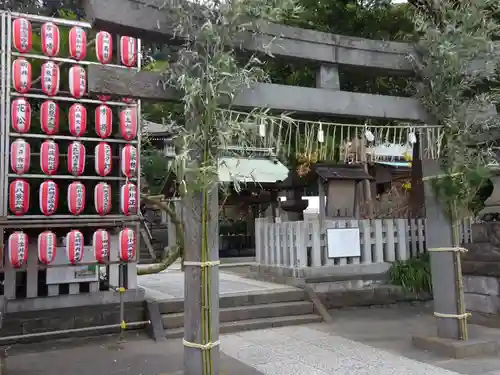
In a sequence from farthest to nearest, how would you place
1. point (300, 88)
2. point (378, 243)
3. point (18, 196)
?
point (378, 243), point (18, 196), point (300, 88)

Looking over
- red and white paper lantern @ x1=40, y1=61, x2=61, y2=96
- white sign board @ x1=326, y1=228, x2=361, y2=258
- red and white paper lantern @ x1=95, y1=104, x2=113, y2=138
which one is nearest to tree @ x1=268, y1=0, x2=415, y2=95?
white sign board @ x1=326, y1=228, x2=361, y2=258

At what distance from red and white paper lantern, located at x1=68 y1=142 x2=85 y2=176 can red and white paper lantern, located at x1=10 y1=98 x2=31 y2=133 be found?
76 centimetres

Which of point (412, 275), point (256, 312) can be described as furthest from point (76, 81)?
point (412, 275)

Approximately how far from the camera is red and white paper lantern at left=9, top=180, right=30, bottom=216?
732 centimetres

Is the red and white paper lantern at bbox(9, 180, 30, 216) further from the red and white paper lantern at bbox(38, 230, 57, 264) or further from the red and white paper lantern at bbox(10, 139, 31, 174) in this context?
the red and white paper lantern at bbox(38, 230, 57, 264)

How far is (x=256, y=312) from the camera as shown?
8.46 metres

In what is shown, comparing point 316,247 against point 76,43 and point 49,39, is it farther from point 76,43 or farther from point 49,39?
point 49,39

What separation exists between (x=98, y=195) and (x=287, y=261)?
468cm

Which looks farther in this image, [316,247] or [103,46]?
[316,247]

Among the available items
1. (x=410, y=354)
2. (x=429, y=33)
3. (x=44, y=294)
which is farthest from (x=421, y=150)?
(x=44, y=294)

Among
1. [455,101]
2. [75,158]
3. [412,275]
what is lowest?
[412,275]

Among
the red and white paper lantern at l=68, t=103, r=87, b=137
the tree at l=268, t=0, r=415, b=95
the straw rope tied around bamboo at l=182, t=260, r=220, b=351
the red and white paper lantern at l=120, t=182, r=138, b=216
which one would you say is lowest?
the straw rope tied around bamboo at l=182, t=260, r=220, b=351

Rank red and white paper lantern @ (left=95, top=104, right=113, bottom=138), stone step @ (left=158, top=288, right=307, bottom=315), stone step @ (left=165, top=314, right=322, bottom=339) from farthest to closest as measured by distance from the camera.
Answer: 1. stone step @ (left=158, top=288, right=307, bottom=315)
2. red and white paper lantern @ (left=95, top=104, right=113, bottom=138)
3. stone step @ (left=165, top=314, right=322, bottom=339)

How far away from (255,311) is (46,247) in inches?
145
